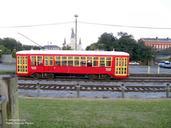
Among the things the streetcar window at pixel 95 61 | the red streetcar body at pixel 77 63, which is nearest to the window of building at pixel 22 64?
the red streetcar body at pixel 77 63

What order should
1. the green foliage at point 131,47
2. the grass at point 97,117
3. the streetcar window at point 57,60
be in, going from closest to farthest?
the grass at point 97,117 → the streetcar window at point 57,60 → the green foliage at point 131,47

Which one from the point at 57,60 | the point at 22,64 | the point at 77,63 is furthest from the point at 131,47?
the point at 22,64

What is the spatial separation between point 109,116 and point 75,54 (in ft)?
59.2

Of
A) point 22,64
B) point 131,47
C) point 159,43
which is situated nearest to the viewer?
point 22,64

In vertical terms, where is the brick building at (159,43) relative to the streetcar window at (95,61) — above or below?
above

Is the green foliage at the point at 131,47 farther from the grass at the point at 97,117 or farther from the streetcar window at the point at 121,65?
the grass at the point at 97,117

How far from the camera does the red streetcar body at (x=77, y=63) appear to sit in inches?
997

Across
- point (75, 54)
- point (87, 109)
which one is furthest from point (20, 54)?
point (87, 109)

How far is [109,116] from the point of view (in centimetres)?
746

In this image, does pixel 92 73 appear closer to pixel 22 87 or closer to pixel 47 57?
pixel 47 57

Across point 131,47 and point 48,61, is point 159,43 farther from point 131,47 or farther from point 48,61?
point 48,61

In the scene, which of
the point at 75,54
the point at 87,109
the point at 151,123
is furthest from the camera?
the point at 75,54

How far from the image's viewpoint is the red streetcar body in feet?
83.0

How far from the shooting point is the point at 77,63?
25.5 m
